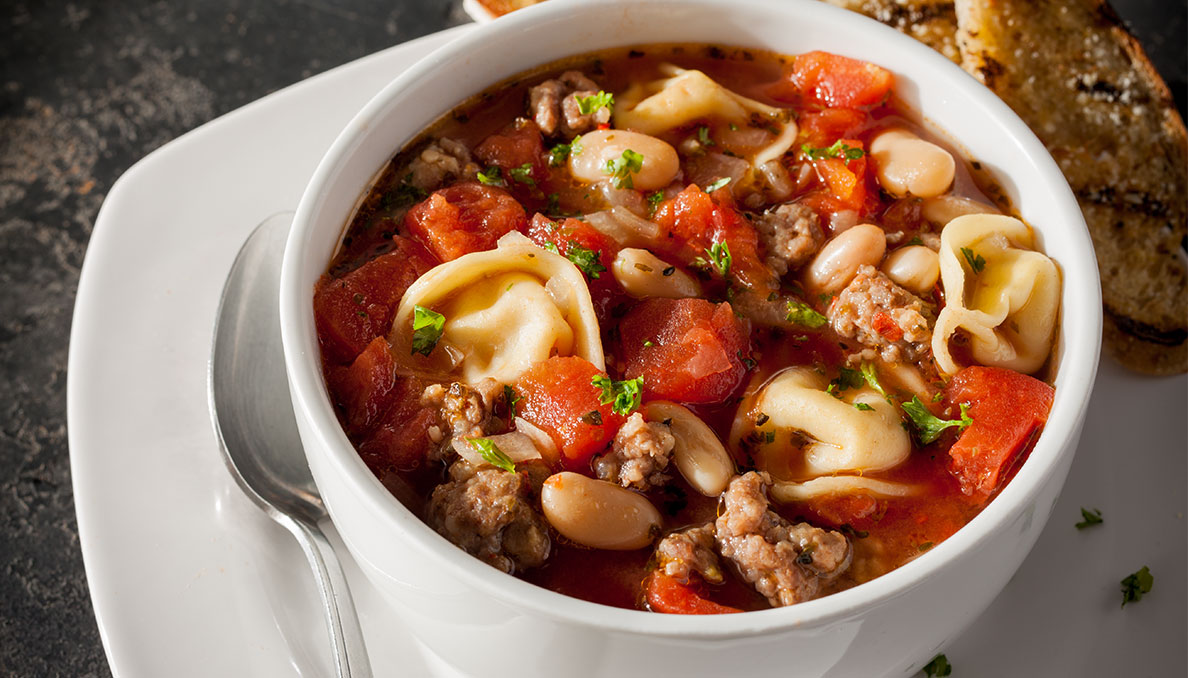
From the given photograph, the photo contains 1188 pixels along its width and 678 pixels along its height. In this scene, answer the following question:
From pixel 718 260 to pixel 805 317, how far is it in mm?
284

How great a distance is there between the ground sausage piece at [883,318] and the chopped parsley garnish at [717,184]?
48 cm

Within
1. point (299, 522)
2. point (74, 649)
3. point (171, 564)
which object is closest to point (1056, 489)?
point (299, 522)

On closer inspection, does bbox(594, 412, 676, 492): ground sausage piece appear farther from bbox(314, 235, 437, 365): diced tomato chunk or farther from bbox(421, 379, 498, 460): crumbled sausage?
bbox(314, 235, 437, 365): diced tomato chunk

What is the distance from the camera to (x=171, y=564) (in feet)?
10.4

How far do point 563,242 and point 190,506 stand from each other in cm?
136

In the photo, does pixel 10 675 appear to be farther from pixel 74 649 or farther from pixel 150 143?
pixel 150 143

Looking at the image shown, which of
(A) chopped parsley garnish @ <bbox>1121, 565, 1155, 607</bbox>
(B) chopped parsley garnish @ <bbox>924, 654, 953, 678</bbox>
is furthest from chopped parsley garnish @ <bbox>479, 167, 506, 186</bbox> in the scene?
(A) chopped parsley garnish @ <bbox>1121, 565, 1155, 607</bbox>

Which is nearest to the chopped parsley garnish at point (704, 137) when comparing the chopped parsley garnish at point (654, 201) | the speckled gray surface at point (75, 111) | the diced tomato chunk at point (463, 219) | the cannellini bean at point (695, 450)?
the chopped parsley garnish at point (654, 201)

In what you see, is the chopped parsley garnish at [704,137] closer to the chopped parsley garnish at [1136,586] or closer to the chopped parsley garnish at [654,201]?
the chopped parsley garnish at [654,201]

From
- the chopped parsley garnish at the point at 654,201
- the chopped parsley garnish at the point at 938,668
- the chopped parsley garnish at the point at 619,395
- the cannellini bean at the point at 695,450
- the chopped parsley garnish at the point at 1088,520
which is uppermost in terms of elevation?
the chopped parsley garnish at the point at 654,201

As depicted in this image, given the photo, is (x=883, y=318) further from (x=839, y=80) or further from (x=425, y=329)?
(x=425, y=329)

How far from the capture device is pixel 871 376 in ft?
9.89

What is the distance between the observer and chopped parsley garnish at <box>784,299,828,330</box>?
3.06 m

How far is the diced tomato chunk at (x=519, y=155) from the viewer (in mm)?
3309
